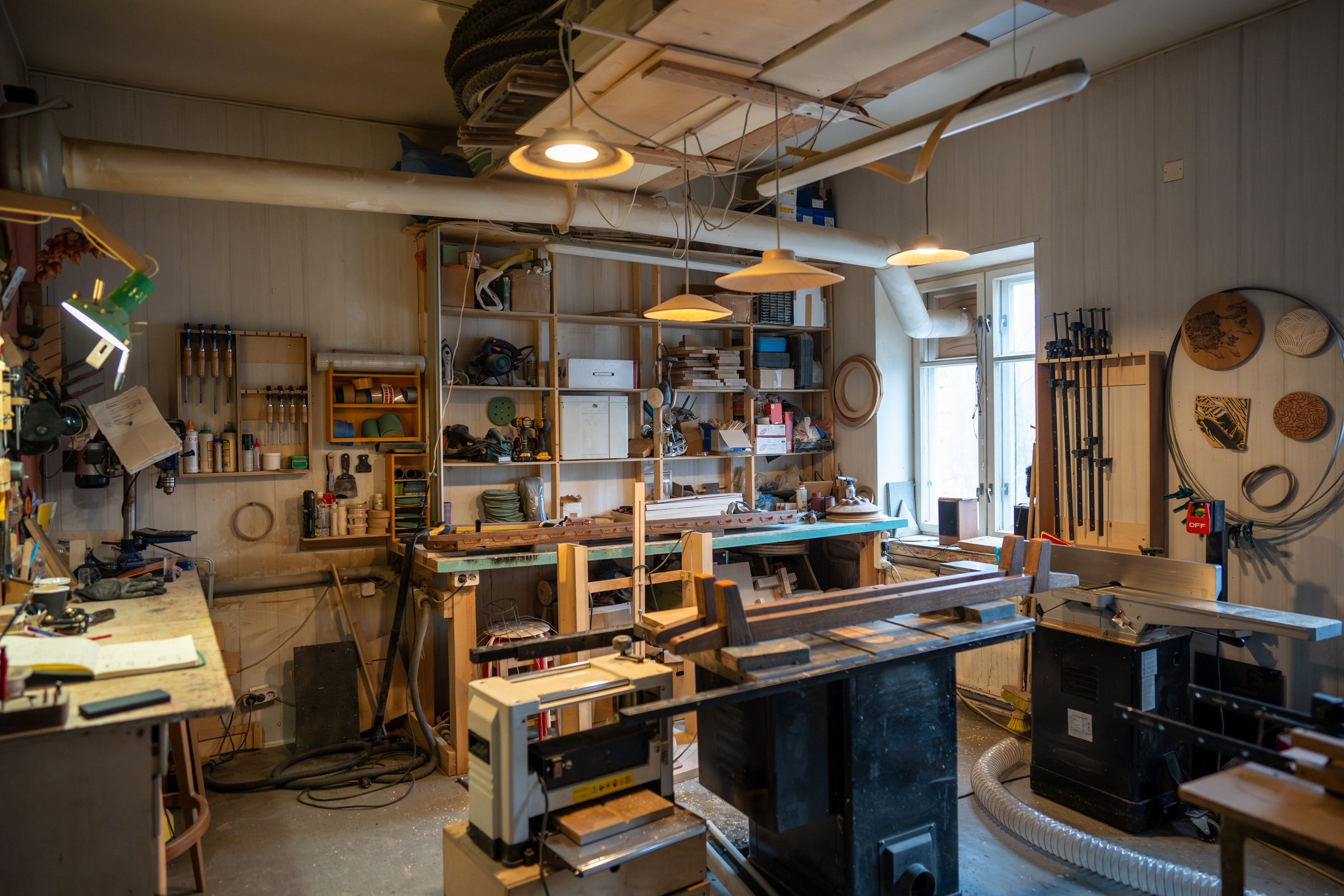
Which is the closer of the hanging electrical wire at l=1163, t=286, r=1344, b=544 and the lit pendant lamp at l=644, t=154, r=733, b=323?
the lit pendant lamp at l=644, t=154, r=733, b=323

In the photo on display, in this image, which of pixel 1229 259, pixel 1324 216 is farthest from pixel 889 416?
pixel 1324 216

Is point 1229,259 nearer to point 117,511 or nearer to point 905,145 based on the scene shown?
point 905,145

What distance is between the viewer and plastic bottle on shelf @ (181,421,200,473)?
4.24 meters

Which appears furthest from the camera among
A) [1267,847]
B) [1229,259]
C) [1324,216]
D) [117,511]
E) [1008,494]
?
[1008,494]

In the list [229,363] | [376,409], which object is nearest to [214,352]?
[229,363]

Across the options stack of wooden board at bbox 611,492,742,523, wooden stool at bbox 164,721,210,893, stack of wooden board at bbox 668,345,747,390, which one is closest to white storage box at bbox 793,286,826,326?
stack of wooden board at bbox 668,345,747,390

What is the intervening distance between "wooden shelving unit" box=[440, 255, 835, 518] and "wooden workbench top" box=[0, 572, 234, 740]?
177 cm

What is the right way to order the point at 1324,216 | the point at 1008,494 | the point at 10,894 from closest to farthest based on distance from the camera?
the point at 10,894 < the point at 1324,216 < the point at 1008,494

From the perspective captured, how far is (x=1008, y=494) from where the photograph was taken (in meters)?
Result: 5.31

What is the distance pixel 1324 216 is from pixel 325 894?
4970mm

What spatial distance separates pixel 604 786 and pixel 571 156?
1807 mm

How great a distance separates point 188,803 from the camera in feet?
10.1

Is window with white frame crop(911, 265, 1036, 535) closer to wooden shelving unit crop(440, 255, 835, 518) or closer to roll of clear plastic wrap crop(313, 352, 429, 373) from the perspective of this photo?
wooden shelving unit crop(440, 255, 835, 518)

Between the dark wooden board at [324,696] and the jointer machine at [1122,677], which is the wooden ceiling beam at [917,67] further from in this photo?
the dark wooden board at [324,696]
